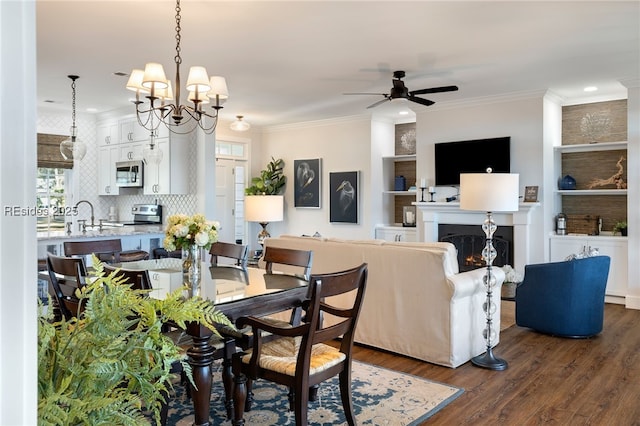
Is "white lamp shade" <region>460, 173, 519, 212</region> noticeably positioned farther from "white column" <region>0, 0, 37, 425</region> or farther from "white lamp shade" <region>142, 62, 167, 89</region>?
"white column" <region>0, 0, 37, 425</region>

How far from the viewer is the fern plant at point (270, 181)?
30.2 feet

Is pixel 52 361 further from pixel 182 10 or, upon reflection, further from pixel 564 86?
pixel 564 86

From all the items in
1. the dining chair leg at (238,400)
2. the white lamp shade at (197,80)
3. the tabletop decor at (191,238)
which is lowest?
the dining chair leg at (238,400)

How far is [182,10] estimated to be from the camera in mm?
3715

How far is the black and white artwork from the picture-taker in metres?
8.51

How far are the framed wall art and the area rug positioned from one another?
5.71 meters

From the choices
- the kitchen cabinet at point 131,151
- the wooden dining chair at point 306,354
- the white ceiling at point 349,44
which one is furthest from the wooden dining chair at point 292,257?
the kitchen cabinet at point 131,151

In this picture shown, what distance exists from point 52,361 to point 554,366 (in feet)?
12.6

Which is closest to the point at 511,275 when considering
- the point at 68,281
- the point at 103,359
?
the point at 68,281

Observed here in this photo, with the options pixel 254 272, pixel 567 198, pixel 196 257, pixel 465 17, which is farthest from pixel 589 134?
pixel 196 257

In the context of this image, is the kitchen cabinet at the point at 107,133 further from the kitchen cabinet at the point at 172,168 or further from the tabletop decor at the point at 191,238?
the tabletop decor at the point at 191,238

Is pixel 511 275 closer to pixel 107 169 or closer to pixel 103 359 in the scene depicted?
pixel 103 359

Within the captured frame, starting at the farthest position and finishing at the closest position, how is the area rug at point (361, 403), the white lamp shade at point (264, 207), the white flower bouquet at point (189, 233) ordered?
the white lamp shade at point (264, 207) < the white flower bouquet at point (189, 233) < the area rug at point (361, 403)

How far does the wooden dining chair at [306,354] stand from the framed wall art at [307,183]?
6390 mm
